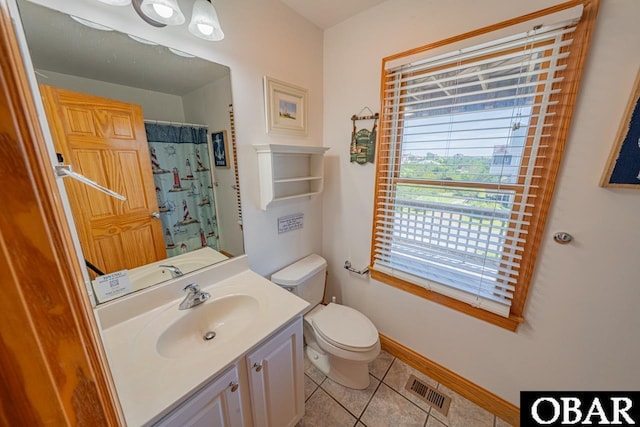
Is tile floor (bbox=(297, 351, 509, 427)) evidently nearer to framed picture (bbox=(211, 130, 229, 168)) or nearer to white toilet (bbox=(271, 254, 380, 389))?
white toilet (bbox=(271, 254, 380, 389))

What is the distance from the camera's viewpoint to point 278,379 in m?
1.01

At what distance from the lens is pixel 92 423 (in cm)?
32

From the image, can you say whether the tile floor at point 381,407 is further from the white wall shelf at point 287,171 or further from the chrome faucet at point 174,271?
the white wall shelf at point 287,171

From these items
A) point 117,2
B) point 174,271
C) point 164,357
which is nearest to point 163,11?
point 117,2

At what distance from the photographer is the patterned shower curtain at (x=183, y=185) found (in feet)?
3.23

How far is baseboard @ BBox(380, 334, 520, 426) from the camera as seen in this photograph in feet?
4.17

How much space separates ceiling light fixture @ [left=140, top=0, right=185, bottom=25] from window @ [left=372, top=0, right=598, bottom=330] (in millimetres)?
1067

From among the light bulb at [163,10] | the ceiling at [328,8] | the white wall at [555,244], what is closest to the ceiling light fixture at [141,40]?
the light bulb at [163,10]

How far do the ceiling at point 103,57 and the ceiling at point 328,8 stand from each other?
713 millimetres

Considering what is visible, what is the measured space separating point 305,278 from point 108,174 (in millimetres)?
1140

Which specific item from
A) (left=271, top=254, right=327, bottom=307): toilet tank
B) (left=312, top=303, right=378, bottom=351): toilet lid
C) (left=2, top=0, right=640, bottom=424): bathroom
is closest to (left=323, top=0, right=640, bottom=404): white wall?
(left=2, top=0, right=640, bottom=424): bathroom

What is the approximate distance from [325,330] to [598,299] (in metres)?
1.30

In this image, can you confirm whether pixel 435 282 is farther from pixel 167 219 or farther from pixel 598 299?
pixel 167 219

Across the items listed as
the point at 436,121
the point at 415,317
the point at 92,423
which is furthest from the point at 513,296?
the point at 92,423
